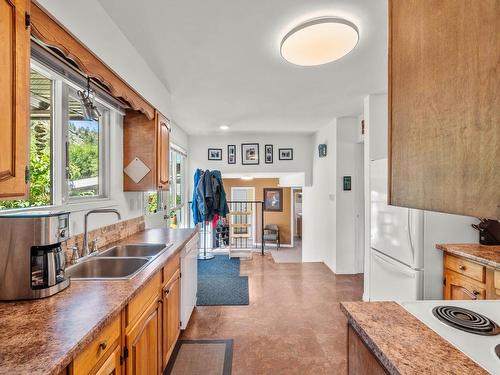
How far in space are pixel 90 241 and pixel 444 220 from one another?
279 cm

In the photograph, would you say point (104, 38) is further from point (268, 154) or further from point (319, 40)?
point (268, 154)

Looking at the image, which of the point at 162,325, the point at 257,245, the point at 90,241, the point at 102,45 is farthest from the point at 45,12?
the point at 257,245

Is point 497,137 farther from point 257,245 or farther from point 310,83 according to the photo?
point 257,245

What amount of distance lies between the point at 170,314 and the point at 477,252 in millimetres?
2273

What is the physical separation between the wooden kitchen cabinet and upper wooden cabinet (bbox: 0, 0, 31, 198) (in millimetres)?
1175

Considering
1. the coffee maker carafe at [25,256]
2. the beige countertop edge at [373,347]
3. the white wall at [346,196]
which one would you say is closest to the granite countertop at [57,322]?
the coffee maker carafe at [25,256]

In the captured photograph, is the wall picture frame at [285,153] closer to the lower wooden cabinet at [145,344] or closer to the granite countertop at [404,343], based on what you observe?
the lower wooden cabinet at [145,344]

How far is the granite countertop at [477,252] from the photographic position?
1808mm

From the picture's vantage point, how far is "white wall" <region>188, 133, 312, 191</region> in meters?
5.50

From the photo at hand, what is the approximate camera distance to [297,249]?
9.02 metres

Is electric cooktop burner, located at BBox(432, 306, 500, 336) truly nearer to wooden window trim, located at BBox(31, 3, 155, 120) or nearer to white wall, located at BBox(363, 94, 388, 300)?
wooden window trim, located at BBox(31, 3, 155, 120)

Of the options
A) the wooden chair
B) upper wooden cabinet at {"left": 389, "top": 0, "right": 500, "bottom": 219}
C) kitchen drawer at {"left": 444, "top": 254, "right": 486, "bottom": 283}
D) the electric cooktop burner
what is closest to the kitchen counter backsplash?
upper wooden cabinet at {"left": 389, "top": 0, "right": 500, "bottom": 219}

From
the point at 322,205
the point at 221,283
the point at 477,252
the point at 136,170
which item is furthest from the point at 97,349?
the point at 322,205

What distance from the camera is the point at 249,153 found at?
552 cm
